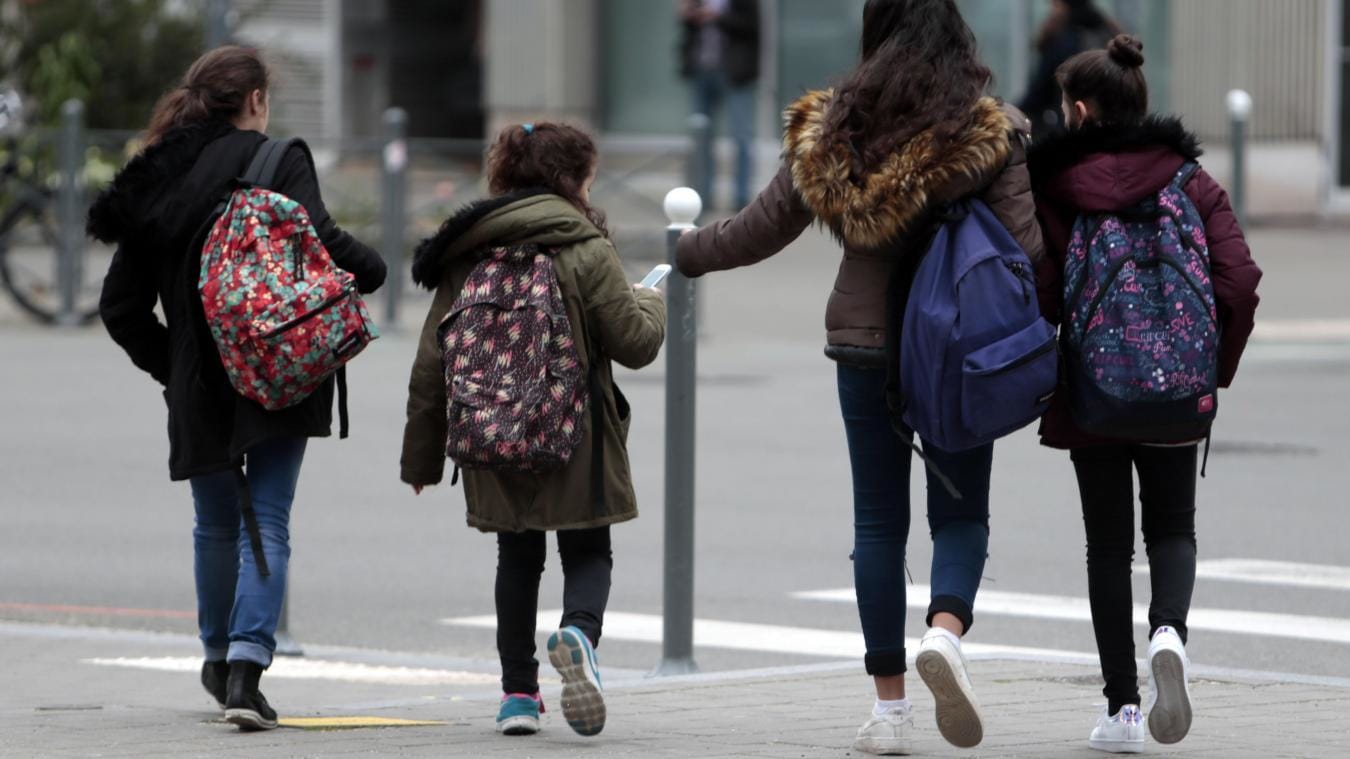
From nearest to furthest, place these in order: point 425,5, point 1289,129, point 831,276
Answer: point 831,276
point 1289,129
point 425,5

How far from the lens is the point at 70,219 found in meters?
18.3

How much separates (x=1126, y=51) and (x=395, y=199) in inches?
502

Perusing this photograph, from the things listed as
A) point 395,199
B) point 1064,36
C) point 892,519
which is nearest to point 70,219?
point 395,199

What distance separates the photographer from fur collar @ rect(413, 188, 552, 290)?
629 cm

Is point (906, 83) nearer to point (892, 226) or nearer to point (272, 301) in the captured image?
point (892, 226)

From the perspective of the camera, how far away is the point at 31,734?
20.9 feet

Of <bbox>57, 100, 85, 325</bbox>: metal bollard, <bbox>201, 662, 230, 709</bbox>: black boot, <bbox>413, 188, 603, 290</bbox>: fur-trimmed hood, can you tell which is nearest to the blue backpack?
<bbox>413, 188, 603, 290</bbox>: fur-trimmed hood

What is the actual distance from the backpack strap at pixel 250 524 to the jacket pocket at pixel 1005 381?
1884 mm

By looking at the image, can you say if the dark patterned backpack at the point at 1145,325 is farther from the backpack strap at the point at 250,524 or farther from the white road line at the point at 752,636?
the white road line at the point at 752,636

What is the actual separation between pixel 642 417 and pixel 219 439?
307 inches

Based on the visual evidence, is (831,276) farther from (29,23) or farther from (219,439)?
(219,439)

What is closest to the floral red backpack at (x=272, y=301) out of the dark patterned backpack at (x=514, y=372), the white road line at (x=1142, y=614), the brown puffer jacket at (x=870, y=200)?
the dark patterned backpack at (x=514, y=372)

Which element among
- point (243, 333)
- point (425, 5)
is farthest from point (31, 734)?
point (425, 5)

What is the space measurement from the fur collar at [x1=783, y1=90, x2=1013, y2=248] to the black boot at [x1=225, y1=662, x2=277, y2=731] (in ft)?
6.02
